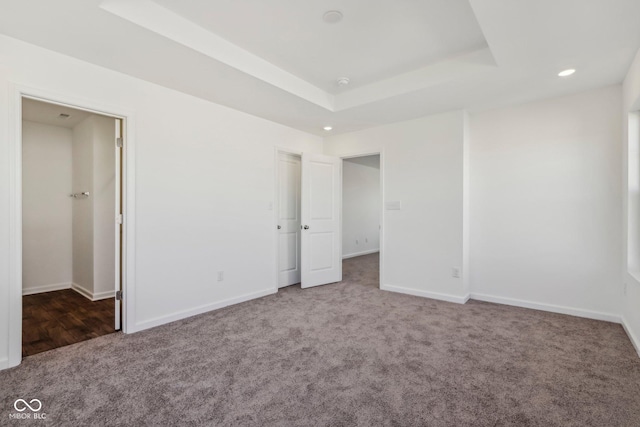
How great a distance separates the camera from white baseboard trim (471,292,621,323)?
10.4 ft

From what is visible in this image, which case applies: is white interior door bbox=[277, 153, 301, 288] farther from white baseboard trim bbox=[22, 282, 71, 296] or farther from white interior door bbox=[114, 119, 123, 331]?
white baseboard trim bbox=[22, 282, 71, 296]

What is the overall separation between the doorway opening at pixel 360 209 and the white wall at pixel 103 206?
4.39 meters

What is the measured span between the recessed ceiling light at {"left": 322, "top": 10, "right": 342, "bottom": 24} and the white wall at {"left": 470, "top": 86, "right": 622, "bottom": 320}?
8.08 feet

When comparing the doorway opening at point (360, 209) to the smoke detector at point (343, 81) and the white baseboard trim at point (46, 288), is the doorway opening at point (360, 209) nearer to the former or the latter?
the smoke detector at point (343, 81)

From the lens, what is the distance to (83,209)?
4.36 m

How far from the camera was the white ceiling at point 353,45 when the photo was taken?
6.71 ft

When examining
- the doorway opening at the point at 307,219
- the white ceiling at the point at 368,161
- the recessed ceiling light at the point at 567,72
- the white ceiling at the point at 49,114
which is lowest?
the doorway opening at the point at 307,219

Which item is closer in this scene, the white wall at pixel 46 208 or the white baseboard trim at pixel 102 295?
the white baseboard trim at pixel 102 295

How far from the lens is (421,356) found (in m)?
2.41

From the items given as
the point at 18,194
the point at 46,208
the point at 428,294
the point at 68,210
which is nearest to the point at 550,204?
the point at 428,294

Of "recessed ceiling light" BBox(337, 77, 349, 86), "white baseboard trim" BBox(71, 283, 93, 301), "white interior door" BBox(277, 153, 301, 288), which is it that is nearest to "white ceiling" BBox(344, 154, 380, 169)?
"white interior door" BBox(277, 153, 301, 288)

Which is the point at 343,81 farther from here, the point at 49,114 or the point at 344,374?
the point at 49,114

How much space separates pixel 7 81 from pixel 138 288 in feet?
6.23

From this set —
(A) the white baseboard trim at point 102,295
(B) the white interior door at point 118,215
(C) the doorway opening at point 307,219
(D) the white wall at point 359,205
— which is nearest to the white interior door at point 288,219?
(C) the doorway opening at point 307,219
